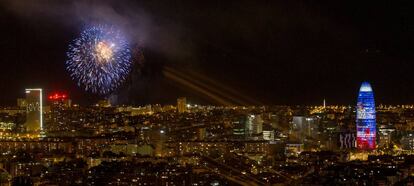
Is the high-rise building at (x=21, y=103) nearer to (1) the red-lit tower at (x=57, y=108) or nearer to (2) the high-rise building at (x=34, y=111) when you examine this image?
(2) the high-rise building at (x=34, y=111)

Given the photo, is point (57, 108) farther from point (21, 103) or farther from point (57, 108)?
point (21, 103)

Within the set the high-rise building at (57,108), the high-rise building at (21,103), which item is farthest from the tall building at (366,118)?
the high-rise building at (21,103)

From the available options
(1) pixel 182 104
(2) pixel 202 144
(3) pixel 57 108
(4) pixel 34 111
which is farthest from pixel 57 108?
(2) pixel 202 144

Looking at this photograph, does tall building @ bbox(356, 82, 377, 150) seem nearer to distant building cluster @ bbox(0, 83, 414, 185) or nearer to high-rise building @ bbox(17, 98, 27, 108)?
distant building cluster @ bbox(0, 83, 414, 185)

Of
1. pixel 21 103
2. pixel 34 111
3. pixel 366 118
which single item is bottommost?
pixel 366 118

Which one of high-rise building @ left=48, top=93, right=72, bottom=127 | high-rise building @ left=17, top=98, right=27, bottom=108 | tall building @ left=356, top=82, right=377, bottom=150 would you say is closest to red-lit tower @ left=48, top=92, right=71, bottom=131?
high-rise building @ left=48, top=93, right=72, bottom=127

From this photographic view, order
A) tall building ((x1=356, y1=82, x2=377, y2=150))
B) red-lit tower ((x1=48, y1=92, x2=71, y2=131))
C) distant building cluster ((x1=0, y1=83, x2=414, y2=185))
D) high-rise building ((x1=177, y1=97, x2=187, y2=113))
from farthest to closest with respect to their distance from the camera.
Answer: high-rise building ((x1=177, y1=97, x2=187, y2=113)) → red-lit tower ((x1=48, y1=92, x2=71, y2=131)) → tall building ((x1=356, y1=82, x2=377, y2=150)) → distant building cluster ((x1=0, y1=83, x2=414, y2=185))
